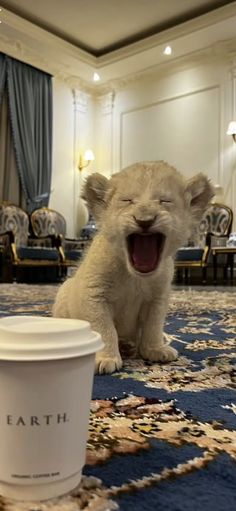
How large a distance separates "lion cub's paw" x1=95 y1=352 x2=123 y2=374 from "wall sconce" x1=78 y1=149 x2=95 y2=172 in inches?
309

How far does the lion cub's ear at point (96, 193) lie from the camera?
1.15 metres

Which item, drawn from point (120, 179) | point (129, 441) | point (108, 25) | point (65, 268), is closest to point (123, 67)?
point (108, 25)

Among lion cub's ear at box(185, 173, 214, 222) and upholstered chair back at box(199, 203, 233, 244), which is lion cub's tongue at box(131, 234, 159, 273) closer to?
lion cub's ear at box(185, 173, 214, 222)

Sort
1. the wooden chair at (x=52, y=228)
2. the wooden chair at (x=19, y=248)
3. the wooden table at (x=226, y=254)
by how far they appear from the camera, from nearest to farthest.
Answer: the wooden table at (x=226, y=254)
the wooden chair at (x=19, y=248)
the wooden chair at (x=52, y=228)

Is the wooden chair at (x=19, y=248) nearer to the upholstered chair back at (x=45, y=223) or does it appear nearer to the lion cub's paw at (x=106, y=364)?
the upholstered chair back at (x=45, y=223)

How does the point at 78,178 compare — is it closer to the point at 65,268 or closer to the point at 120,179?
the point at 65,268

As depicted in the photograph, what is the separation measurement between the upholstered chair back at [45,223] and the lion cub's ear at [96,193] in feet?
20.5

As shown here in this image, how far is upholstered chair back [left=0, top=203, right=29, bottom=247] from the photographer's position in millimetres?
6784

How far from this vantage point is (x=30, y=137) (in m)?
7.73

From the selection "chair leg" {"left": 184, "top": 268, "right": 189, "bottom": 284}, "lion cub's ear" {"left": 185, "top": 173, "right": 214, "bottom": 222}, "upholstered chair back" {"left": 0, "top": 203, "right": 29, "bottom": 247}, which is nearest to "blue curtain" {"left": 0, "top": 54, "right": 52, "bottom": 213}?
"upholstered chair back" {"left": 0, "top": 203, "right": 29, "bottom": 247}

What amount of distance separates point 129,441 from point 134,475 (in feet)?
0.37

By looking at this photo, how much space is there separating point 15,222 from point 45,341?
6599 millimetres

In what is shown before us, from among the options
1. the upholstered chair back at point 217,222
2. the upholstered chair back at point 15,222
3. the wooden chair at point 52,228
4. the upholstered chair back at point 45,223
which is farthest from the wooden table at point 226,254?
the upholstered chair back at point 15,222

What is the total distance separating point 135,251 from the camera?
109 cm
